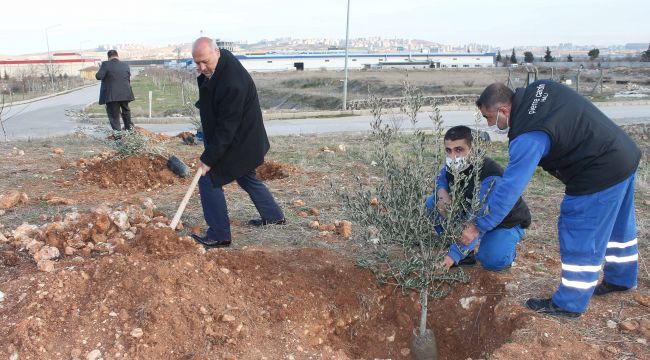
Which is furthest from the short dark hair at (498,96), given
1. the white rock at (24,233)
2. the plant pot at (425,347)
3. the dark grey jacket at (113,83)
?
the dark grey jacket at (113,83)

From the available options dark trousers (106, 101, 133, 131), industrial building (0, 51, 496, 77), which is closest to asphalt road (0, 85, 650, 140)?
dark trousers (106, 101, 133, 131)

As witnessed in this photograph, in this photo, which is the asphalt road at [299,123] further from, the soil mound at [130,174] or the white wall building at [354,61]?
the white wall building at [354,61]

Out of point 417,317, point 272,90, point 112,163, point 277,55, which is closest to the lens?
point 417,317

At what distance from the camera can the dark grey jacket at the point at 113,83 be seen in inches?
370

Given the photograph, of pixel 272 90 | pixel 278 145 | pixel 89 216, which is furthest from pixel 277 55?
pixel 89 216

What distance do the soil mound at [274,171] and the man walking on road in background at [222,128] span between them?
260cm

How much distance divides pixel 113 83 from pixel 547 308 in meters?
8.24

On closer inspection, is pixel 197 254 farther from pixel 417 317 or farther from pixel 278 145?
pixel 278 145

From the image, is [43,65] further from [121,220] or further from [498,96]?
[498,96]

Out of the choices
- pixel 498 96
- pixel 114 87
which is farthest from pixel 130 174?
pixel 498 96

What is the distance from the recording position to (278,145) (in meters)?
9.95

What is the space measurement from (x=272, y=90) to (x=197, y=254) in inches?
1480

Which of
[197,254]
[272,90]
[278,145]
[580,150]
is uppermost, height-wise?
[580,150]

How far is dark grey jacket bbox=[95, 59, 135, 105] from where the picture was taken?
9.41m
